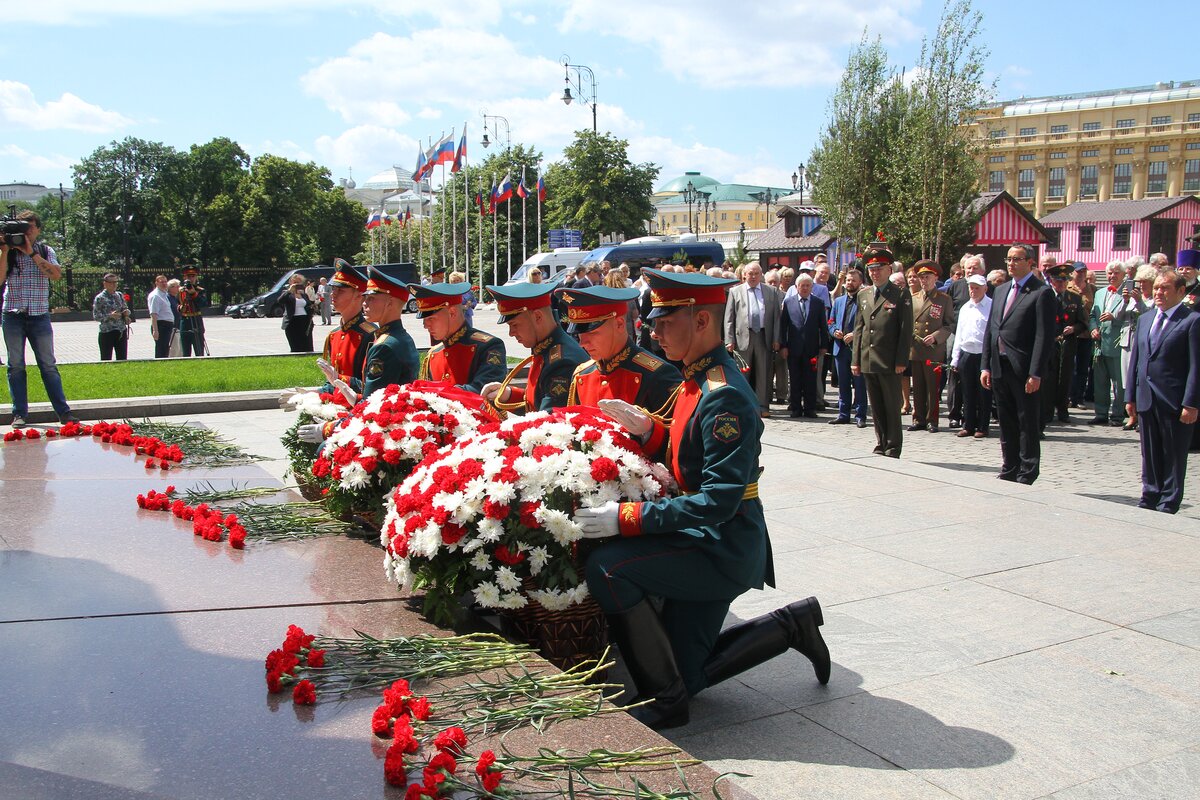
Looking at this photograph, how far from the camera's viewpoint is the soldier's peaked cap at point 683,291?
397 centimetres

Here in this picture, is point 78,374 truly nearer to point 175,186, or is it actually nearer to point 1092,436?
point 1092,436

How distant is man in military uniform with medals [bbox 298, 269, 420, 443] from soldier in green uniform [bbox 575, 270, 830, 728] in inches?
113

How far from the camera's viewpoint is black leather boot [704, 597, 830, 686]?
4.14 metres

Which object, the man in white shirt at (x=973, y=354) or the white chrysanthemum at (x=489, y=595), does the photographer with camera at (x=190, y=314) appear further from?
the white chrysanthemum at (x=489, y=595)

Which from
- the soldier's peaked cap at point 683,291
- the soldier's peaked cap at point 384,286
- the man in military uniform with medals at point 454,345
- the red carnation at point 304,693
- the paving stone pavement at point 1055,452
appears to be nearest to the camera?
the red carnation at point 304,693

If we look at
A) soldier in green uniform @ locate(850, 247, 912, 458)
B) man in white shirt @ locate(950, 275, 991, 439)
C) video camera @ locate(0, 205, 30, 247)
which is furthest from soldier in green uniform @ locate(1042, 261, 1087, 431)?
video camera @ locate(0, 205, 30, 247)

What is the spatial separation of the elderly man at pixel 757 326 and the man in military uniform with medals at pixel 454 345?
7.95 m

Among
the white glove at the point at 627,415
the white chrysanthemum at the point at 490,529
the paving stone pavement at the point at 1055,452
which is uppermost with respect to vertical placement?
the white glove at the point at 627,415

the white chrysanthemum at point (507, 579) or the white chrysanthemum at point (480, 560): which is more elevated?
the white chrysanthemum at point (480, 560)

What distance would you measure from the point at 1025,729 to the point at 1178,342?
5.20 m

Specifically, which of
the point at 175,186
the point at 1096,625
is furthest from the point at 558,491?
the point at 175,186

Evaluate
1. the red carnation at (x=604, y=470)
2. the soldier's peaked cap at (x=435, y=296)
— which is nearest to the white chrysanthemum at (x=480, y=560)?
the red carnation at (x=604, y=470)

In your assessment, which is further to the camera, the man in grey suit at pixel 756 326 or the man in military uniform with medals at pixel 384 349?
the man in grey suit at pixel 756 326

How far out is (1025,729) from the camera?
154 inches
